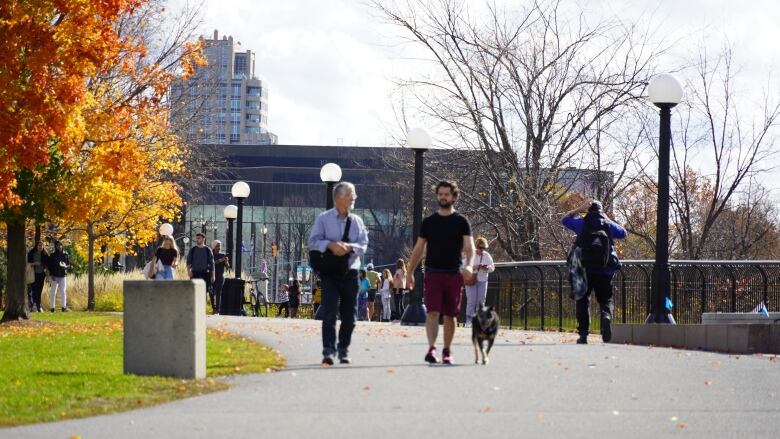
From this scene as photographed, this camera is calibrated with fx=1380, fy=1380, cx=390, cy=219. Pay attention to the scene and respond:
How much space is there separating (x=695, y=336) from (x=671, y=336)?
1.95ft

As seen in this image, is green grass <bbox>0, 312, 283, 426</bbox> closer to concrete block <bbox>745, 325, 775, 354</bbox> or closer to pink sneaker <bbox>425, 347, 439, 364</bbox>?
pink sneaker <bbox>425, 347, 439, 364</bbox>

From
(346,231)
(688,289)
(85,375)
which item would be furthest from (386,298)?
(85,375)

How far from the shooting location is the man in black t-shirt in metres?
12.9

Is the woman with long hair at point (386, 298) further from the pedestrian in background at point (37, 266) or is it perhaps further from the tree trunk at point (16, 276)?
the tree trunk at point (16, 276)

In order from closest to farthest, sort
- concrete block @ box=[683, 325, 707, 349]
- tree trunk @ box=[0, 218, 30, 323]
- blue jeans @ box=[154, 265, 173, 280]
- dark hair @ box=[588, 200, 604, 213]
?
1. dark hair @ box=[588, 200, 604, 213]
2. concrete block @ box=[683, 325, 707, 349]
3. tree trunk @ box=[0, 218, 30, 323]
4. blue jeans @ box=[154, 265, 173, 280]

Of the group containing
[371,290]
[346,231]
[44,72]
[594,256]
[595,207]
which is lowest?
[371,290]

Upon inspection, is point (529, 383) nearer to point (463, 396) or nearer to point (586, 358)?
point (463, 396)

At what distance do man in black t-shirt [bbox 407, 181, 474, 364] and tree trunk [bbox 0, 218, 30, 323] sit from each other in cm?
1293

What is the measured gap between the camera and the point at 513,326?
1036 inches

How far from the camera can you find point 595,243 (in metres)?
16.7

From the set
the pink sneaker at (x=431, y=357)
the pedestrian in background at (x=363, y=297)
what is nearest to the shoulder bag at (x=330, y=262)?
the pink sneaker at (x=431, y=357)

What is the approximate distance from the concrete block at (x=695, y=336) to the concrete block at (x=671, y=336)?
0.10 metres

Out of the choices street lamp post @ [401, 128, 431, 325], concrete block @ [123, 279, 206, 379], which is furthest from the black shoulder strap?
street lamp post @ [401, 128, 431, 325]

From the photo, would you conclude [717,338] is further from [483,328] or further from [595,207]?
[483,328]
